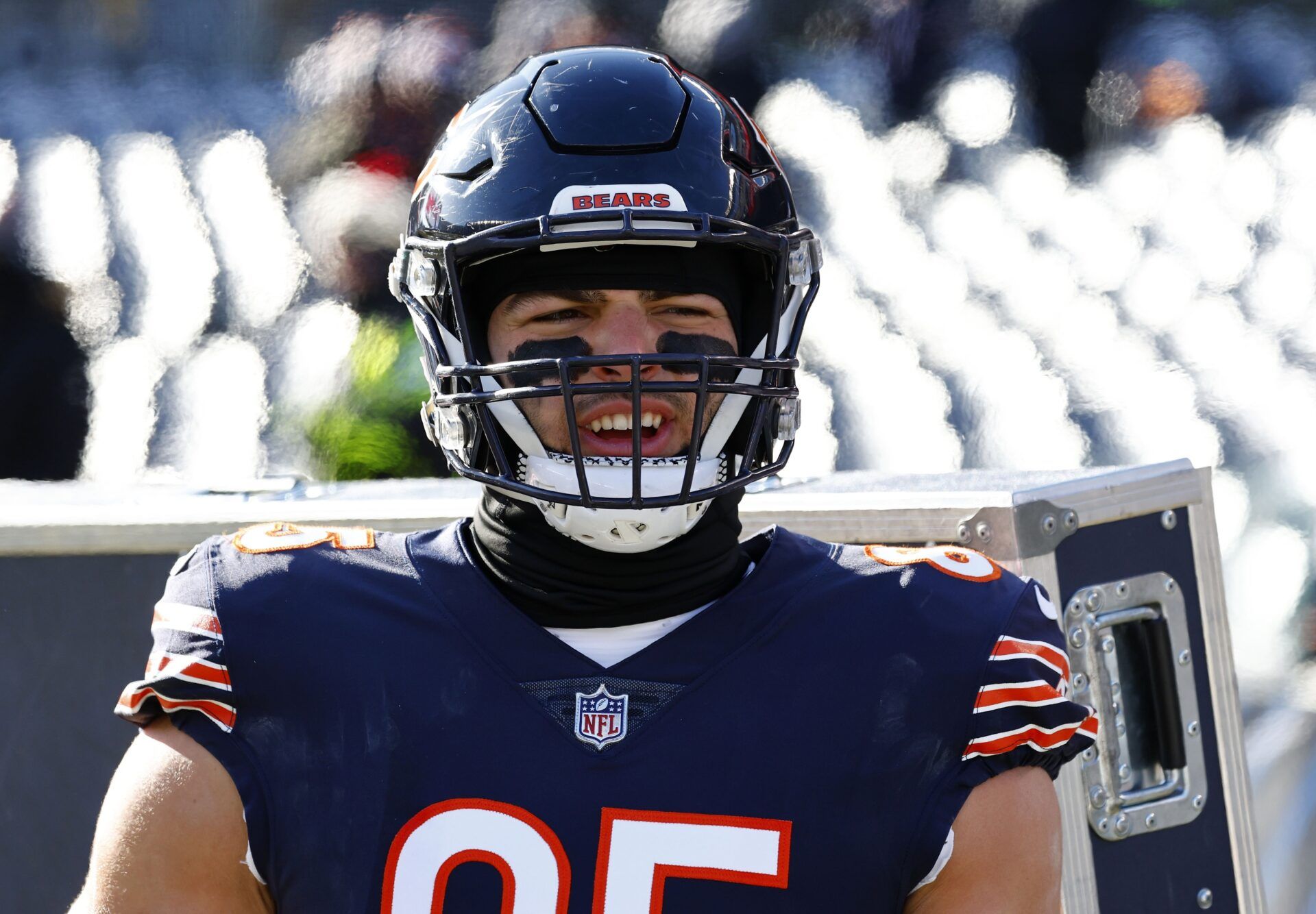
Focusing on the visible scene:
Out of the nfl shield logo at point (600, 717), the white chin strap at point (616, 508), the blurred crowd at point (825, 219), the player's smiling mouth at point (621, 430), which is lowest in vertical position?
the nfl shield logo at point (600, 717)

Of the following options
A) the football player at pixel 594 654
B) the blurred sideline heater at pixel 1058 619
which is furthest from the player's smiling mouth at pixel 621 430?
the blurred sideline heater at pixel 1058 619

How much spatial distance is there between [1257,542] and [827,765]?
241cm

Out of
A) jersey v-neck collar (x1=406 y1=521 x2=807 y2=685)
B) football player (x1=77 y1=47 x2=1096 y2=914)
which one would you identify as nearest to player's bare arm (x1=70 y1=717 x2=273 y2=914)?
football player (x1=77 y1=47 x2=1096 y2=914)

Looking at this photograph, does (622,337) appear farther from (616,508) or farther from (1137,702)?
(1137,702)

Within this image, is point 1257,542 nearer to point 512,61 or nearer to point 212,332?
point 512,61

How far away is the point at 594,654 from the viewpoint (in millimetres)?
1169

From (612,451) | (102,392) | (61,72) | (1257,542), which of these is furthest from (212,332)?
(612,451)

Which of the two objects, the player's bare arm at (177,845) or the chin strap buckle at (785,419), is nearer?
the player's bare arm at (177,845)

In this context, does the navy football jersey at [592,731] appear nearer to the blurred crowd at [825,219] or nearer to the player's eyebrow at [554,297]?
the player's eyebrow at [554,297]

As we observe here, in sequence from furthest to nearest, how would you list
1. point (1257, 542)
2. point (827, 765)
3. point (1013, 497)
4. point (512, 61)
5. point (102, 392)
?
point (512, 61), point (102, 392), point (1257, 542), point (1013, 497), point (827, 765)

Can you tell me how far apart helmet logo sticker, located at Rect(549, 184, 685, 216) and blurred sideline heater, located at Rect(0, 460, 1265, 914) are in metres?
0.38

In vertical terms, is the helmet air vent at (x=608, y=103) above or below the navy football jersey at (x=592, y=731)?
above

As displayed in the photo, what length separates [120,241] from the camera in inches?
145

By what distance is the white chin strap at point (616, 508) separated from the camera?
1154mm
